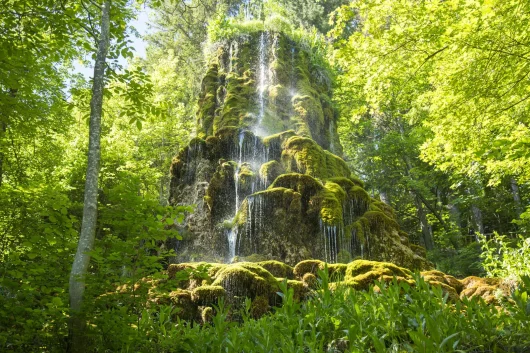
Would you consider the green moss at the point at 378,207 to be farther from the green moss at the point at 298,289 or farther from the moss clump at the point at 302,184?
the green moss at the point at 298,289

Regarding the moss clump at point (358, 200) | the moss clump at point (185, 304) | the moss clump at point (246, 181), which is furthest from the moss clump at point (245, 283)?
the moss clump at point (246, 181)

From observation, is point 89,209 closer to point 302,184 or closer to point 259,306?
point 259,306

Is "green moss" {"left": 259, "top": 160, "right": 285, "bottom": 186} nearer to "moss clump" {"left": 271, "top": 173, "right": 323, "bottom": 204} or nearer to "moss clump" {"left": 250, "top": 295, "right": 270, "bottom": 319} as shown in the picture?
"moss clump" {"left": 271, "top": 173, "right": 323, "bottom": 204}

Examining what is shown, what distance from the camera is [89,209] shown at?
13.9 feet

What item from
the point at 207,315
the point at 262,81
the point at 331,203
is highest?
the point at 262,81

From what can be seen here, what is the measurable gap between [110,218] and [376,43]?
454cm

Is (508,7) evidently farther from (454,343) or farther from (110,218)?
(110,218)

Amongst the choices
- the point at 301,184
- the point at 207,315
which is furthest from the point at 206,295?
the point at 301,184

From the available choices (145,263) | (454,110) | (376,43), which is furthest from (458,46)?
(145,263)

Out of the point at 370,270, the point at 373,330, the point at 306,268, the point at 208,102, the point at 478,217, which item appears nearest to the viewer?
the point at 373,330

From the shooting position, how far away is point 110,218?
374 cm

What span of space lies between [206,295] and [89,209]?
3519 mm

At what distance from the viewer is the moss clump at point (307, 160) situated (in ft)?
41.4

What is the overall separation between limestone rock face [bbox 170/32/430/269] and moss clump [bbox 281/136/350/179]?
0.13 feet
